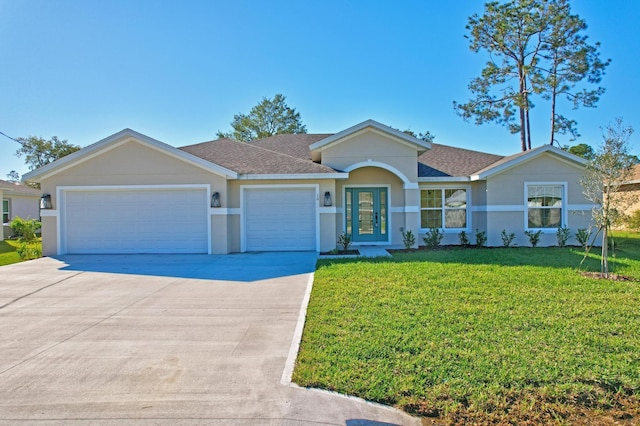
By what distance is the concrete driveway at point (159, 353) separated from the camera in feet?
11.3

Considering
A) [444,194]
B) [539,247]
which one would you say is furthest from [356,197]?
[539,247]

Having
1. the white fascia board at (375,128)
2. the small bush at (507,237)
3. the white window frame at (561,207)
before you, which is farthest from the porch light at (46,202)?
the white window frame at (561,207)

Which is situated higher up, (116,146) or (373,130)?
(373,130)

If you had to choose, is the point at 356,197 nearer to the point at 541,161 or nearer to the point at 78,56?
the point at 541,161

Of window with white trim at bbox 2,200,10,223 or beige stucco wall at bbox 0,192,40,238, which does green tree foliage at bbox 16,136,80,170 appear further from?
window with white trim at bbox 2,200,10,223

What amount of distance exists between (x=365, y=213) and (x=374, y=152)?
2448mm

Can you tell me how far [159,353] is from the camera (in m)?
4.73

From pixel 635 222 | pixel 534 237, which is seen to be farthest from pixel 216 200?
pixel 635 222

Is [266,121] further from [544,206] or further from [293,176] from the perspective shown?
[544,206]

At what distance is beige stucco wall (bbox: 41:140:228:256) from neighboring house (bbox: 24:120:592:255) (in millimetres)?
34

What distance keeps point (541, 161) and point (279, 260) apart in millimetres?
10519

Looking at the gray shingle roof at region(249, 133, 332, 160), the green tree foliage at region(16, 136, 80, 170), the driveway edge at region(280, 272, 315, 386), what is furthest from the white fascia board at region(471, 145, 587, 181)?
the green tree foliage at region(16, 136, 80, 170)

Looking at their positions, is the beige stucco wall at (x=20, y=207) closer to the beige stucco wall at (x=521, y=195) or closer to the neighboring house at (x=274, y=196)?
the neighboring house at (x=274, y=196)

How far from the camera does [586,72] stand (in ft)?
86.2
